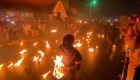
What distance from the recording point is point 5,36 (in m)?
17.3

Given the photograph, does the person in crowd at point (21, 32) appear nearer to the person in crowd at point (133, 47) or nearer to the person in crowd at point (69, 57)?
the person in crowd at point (69, 57)

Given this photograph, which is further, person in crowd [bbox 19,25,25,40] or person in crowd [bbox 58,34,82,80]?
person in crowd [bbox 19,25,25,40]

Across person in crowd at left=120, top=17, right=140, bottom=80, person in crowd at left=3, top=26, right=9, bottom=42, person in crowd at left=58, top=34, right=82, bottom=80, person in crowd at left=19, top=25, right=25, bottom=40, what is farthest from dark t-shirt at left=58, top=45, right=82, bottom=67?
person in crowd at left=19, top=25, right=25, bottom=40

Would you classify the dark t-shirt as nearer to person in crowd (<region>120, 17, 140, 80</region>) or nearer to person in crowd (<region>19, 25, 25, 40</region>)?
person in crowd (<region>120, 17, 140, 80</region>)

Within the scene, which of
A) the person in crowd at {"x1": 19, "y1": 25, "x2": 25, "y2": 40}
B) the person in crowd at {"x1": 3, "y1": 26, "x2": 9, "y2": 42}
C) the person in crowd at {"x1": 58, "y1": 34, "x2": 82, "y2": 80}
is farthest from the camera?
the person in crowd at {"x1": 19, "y1": 25, "x2": 25, "y2": 40}

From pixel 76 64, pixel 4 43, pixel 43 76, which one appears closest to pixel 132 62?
pixel 76 64

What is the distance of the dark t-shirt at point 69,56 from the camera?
452cm

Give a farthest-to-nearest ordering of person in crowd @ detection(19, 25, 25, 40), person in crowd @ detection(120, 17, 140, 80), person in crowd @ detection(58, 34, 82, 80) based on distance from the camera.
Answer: person in crowd @ detection(19, 25, 25, 40) → person in crowd @ detection(120, 17, 140, 80) → person in crowd @ detection(58, 34, 82, 80)

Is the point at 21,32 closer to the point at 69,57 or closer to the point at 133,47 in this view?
the point at 69,57

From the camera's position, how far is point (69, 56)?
4.55 metres

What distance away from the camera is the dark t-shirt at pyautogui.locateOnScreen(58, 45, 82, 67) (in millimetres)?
4520

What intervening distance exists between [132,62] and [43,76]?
3.91 metres

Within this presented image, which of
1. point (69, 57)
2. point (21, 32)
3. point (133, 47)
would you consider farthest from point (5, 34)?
point (133, 47)

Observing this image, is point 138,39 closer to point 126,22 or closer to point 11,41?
point 126,22
